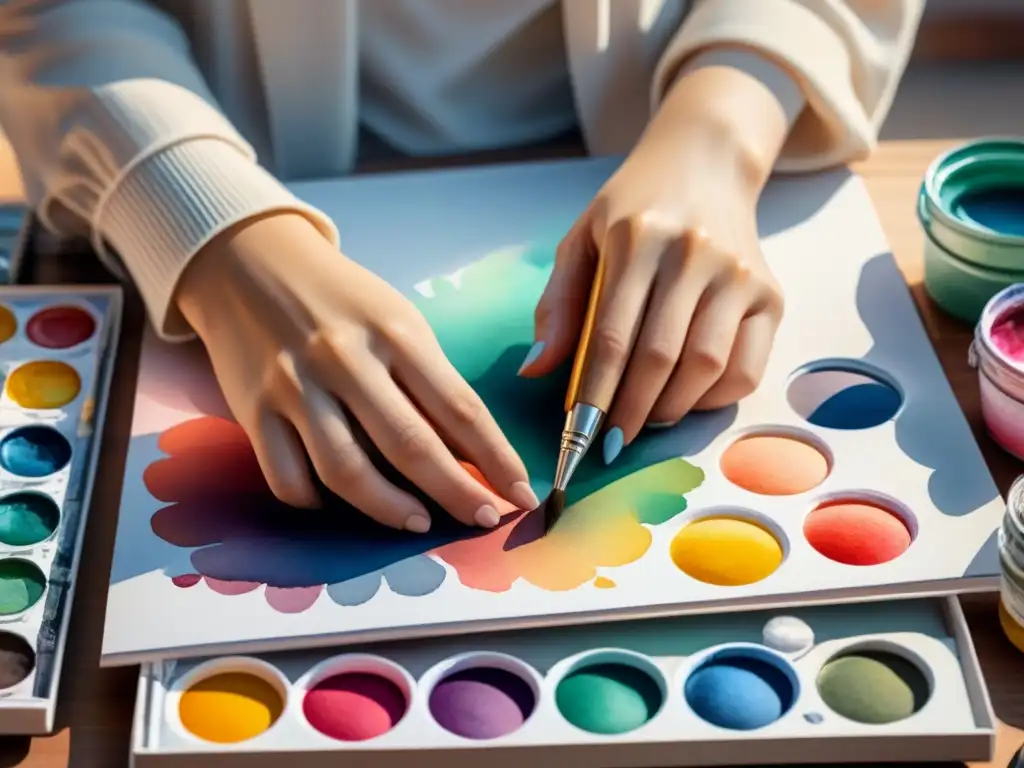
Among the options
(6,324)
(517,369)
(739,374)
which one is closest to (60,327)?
(6,324)

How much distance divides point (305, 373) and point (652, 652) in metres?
0.20

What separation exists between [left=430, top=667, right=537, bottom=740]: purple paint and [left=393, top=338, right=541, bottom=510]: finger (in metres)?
0.09

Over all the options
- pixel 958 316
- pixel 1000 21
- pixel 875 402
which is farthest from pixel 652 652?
pixel 1000 21

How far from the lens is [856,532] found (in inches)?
22.8

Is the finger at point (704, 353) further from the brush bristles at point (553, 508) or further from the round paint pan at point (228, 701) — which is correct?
the round paint pan at point (228, 701)

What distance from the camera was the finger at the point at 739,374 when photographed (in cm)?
64

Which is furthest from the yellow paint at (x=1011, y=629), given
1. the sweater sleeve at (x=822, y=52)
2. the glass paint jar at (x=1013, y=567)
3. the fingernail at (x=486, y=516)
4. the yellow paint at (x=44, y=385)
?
the yellow paint at (x=44, y=385)

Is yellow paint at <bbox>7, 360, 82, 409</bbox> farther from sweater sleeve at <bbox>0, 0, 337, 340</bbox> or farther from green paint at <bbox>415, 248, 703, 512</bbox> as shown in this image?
green paint at <bbox>415, 248, 703, 512</bbox>

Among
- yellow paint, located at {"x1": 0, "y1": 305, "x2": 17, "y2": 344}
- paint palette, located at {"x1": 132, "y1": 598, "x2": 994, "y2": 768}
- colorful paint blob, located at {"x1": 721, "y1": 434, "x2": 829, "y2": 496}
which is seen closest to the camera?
paint palette, located at {"x1": 132, "y1": 598, "x2": 994, "y2": 768}

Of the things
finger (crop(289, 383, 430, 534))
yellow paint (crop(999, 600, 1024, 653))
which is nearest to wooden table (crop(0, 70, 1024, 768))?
yellow paint (crop(999, 600, 1024, 653))

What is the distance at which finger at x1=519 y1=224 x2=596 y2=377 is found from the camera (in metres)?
0.65

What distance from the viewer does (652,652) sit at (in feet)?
1.77

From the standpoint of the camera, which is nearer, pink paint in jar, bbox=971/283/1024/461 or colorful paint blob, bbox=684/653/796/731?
colorful paint blob, bbox=684/653/796/731

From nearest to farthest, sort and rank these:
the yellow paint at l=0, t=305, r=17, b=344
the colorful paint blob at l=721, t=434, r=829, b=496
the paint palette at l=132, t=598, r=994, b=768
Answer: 1. the paint palette at l=132, t=598, r=994, b=768
2. the colorful paint blob at l=721, t=434, r=829, b=496
3. the yellow paint at l=0, t=305, r=17, b=344
